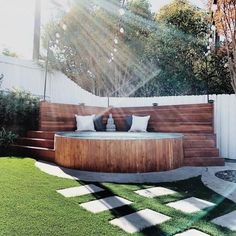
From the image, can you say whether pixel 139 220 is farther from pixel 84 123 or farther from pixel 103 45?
pixel 103 45

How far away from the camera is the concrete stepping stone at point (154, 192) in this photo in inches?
148

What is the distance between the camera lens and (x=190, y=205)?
3361mm

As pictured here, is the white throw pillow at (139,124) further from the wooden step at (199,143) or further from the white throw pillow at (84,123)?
the wooden step at (199,143)

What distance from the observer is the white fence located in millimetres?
7246

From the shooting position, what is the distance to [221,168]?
19.0ft

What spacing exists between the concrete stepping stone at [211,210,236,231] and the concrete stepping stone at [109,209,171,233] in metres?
0.51

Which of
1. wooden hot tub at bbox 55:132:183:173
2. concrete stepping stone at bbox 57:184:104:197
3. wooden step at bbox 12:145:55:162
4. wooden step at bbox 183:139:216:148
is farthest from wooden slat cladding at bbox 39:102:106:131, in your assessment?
concrete stepping stone at bbox 57:184:104:197

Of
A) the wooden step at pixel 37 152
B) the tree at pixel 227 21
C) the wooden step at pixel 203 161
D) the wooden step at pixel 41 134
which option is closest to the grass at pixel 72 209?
the wooden step at pixel 203 161

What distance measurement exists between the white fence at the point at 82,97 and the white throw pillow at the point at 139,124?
909 millimetres

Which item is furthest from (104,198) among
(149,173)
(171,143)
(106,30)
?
(106,30)

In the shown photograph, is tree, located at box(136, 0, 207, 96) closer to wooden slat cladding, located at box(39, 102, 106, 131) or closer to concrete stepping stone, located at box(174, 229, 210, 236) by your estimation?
wooden slat cladding, located at box(39, 102, 106, 131)

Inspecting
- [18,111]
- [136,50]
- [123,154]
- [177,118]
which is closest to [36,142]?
[18,111]

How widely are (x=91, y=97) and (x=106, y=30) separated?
4624mm

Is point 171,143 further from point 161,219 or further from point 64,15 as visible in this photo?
point 64,15
